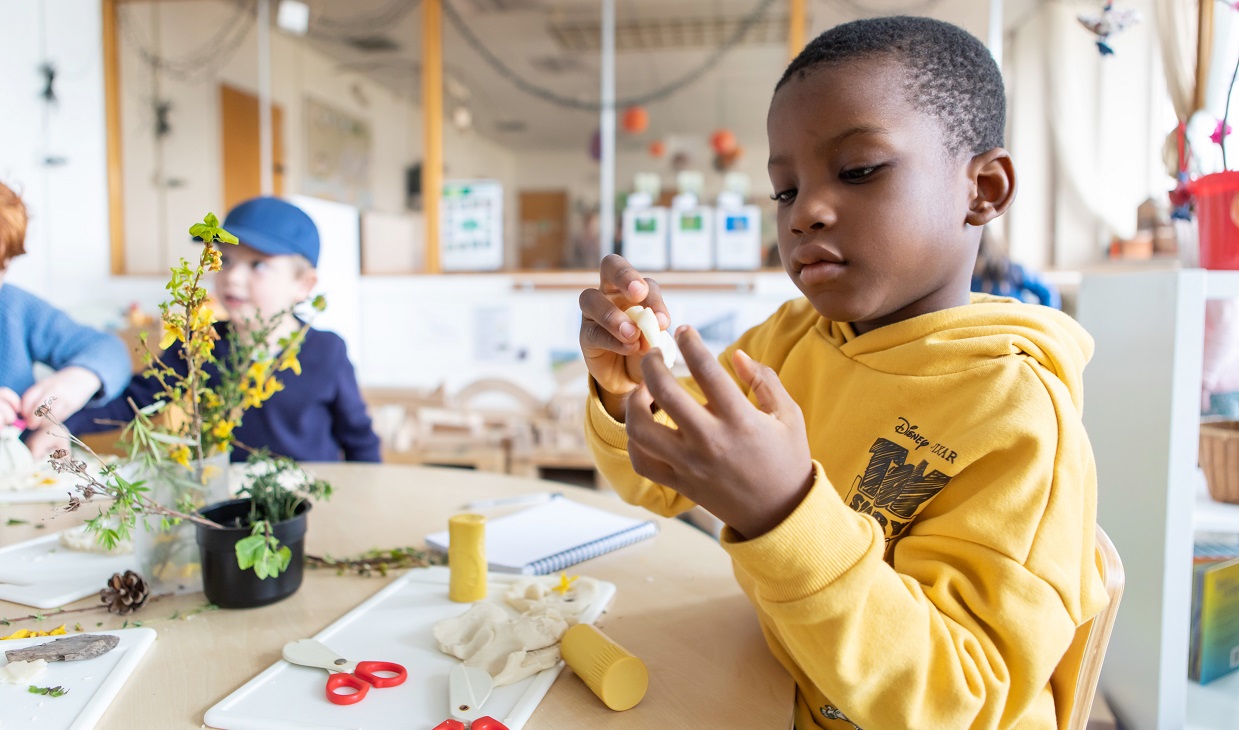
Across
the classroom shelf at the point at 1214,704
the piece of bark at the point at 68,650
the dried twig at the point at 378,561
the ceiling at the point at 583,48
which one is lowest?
the classroom shelf at the point at 1214,704

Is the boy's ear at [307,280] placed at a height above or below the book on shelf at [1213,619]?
above

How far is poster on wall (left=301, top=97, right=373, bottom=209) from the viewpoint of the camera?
20.6 ft

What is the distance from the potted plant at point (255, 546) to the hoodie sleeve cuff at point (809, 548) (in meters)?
0.53

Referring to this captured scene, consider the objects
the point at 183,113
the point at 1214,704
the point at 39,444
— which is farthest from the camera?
the point at 183,113

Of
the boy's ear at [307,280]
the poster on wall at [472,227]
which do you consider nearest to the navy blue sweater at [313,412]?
the boy's ear at [307,280]

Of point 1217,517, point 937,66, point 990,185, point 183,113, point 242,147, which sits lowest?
point 1217,517

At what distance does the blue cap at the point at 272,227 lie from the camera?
1702 mm

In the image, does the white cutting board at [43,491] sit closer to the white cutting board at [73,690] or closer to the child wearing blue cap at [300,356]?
the child wearing blue cap at [300,356]

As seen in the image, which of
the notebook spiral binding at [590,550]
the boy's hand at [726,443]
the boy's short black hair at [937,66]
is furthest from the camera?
the notebook spiral binding at [590,550]

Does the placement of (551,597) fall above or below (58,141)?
below

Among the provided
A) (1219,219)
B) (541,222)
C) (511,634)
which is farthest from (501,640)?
(541,222)

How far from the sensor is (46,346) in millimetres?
1469

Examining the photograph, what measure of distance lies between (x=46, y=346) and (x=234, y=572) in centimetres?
98

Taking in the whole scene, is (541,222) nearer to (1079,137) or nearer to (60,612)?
(1079,137)
